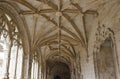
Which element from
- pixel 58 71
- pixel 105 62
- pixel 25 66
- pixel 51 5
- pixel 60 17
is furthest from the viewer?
pixel 58 71

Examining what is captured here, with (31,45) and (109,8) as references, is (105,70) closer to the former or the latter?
(109,8)

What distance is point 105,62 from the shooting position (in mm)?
10570

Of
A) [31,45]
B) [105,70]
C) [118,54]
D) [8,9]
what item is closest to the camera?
[118,54]

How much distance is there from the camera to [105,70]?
34.1 ft

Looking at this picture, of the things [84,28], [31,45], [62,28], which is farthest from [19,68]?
[84,28]

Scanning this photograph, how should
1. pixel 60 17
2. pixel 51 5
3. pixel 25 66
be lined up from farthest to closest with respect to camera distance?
pixel 25 66 → pixel 60 17 → pixel 51 5

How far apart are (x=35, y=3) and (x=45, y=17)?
4.56 feet

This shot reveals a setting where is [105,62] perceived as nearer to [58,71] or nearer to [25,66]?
[25,66]

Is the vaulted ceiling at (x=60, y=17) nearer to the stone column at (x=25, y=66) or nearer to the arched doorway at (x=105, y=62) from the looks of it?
the stone column at (x=25, y=66)

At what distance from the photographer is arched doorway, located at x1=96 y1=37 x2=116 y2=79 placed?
33.8 feet

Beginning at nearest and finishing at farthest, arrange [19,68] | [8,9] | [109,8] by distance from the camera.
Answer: [109,8], [8,9], [19,68]

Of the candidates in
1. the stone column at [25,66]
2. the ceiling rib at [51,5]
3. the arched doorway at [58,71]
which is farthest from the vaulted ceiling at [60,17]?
the arched doorway at [58,71]

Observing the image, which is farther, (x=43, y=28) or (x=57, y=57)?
(x=57, y=57)

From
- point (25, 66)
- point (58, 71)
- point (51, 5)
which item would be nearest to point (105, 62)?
point (51, 5)
